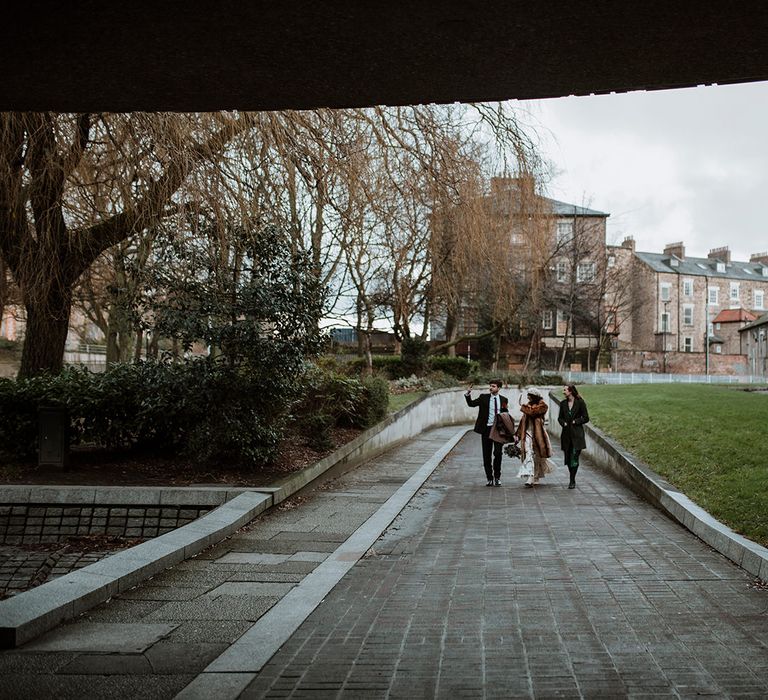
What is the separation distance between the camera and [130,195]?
33.6ft

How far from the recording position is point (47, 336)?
12.8m

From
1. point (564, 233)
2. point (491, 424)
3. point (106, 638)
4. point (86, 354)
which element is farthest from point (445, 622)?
point (564, 233)

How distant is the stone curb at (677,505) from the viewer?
7367 millimetres

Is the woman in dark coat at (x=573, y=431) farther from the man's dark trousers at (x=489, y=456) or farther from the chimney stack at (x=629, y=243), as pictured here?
the chimney stack at (x=629, y=243)

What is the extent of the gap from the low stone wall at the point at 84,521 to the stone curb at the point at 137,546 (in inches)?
3.7

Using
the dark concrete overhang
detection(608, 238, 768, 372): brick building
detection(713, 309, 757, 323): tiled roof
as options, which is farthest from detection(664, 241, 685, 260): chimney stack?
the dark concrete overhang

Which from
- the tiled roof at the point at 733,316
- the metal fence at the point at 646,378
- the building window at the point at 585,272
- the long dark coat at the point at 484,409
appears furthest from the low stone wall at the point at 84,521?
the tiled roof at the point at 733,316

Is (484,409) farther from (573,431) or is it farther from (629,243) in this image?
(629,243)

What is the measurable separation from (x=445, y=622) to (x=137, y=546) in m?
3.27

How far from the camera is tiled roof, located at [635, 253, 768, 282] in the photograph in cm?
8325

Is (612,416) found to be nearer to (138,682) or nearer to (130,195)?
(130,195)

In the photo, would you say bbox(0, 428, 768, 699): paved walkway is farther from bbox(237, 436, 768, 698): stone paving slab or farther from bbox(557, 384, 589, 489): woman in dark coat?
bbox(557, 384, 589, 489): woman in dark coat

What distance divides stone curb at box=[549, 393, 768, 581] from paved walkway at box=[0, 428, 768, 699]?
0.17m

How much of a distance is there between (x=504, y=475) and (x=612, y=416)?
8.04 m
